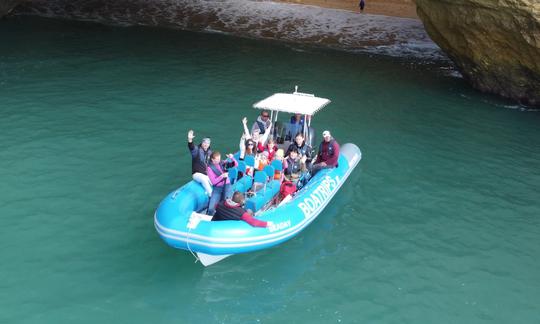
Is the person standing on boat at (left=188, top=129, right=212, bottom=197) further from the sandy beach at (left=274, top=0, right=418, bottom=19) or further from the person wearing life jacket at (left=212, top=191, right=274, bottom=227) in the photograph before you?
the sandy beach at (left=274, top=0, right=418, bottom=19)

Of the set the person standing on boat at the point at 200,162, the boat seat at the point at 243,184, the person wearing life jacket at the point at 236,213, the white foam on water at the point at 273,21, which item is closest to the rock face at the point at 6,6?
the white foam on water at the point at 273,21

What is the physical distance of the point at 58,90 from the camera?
19719 millimetres

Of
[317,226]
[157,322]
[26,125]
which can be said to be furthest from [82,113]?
[157,322]

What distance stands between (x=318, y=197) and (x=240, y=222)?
8.76 feet

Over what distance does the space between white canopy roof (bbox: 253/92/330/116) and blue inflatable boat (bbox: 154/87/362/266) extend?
74.6 inches

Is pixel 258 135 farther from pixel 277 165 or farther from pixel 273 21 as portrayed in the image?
pixel 273 21

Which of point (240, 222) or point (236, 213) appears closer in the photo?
point (240, 222)

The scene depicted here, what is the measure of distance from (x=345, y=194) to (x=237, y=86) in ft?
34.1

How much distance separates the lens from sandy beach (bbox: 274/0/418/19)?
37.7m

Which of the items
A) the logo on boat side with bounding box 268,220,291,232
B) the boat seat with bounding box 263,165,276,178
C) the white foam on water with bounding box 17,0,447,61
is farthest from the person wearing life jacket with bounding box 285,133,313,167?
the white foam on water with bounding box 17,0,447,61

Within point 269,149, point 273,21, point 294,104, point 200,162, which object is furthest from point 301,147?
point 273,21

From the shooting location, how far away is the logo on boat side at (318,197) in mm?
11047

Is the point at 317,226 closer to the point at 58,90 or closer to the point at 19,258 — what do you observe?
the point at 19,258

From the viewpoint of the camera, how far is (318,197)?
11711 millimetres
